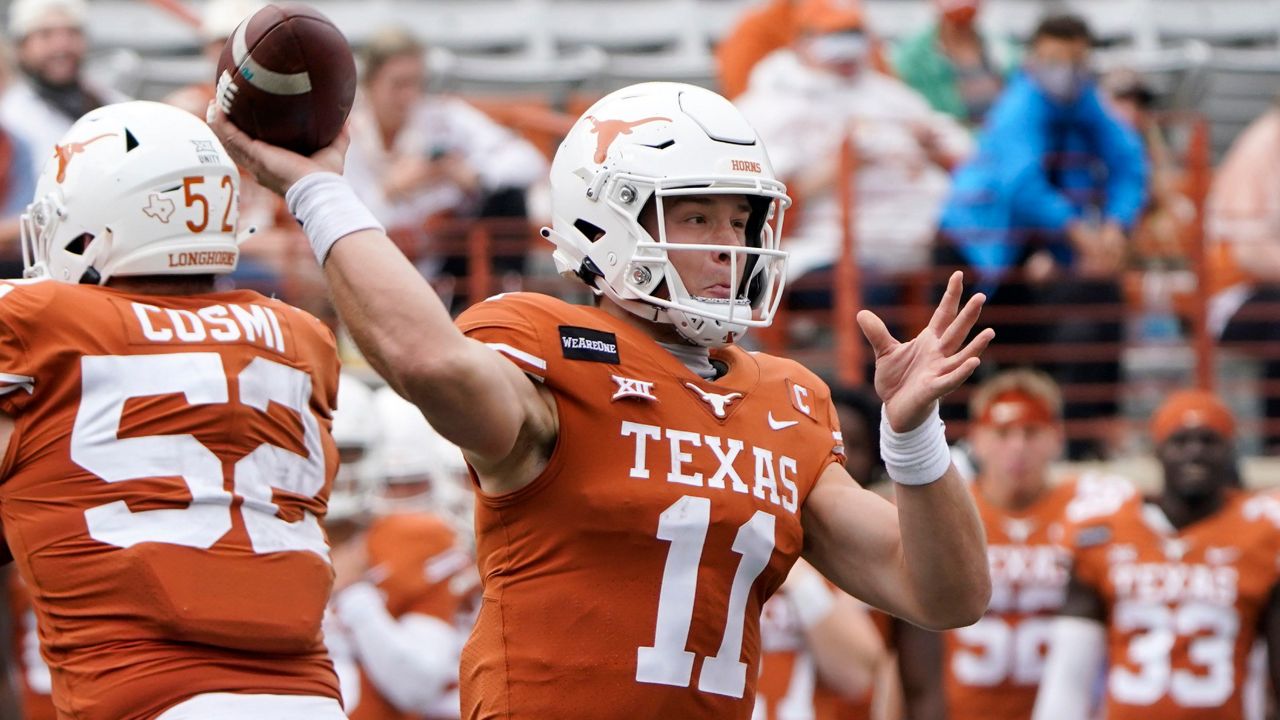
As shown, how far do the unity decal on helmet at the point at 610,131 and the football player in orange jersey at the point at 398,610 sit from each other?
124 inches

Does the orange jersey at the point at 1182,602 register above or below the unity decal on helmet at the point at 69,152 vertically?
below

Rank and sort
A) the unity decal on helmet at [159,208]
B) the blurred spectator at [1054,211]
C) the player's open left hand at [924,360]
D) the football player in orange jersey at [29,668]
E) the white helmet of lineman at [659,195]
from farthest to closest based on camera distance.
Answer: the blurred spectator at [1054,211] → the football player in orange jersey at [29,668] → the unity decal on helmet at [159,208] → the white helmet of lineman at [659,195] → the player's open left hand at [924,360]

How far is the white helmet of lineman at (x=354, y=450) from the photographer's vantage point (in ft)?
22.1

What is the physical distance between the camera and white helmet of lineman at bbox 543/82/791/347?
132 inches

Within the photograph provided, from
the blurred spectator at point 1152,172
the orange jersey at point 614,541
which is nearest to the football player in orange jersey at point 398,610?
the orange jersey at point 614,541

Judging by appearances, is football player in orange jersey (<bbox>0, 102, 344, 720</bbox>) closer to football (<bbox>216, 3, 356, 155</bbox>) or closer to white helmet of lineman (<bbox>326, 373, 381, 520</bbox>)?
football (<bbox>216, 3, 356, 155</bbox>)

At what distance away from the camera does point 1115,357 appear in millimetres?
8289

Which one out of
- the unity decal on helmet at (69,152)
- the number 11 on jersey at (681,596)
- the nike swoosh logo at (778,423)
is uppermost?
the unity decal on helmet at (69,152)

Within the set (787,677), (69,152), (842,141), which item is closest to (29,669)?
(787,677)

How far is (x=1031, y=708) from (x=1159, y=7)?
5.95 m

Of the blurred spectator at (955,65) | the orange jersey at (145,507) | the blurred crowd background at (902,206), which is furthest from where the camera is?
the blurred spectator at (955,65)

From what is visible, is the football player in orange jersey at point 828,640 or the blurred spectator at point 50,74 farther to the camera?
the blurred spectator at point 50,74

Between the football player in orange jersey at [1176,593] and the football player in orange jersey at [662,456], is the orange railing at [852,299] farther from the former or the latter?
the football player in orange jersey at [662,456]

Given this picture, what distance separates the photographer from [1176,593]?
7.16 m
